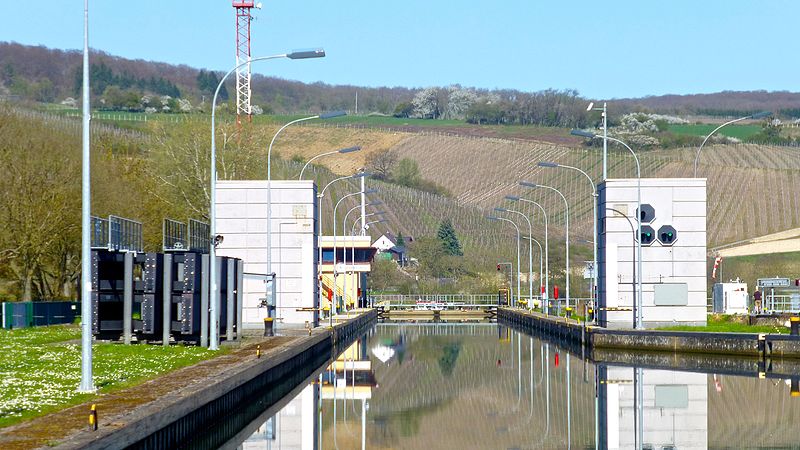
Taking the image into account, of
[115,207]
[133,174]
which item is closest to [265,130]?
[133,174]

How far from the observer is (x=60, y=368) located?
28844 millimetres

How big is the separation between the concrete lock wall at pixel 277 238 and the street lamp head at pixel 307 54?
2092 cm

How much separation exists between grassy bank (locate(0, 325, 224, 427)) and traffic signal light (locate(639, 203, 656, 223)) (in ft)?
80.2

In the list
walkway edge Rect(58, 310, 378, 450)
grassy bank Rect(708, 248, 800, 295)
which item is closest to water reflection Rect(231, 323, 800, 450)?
walkway edge Rect(58, 310, 378, 450)

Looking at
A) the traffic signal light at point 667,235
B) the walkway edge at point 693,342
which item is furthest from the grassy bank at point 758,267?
the walkway edge at point 693,342

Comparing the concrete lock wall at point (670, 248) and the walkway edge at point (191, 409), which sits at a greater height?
the concrete lock wall at point (670, 248)

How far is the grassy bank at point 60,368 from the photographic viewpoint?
70.5 ft

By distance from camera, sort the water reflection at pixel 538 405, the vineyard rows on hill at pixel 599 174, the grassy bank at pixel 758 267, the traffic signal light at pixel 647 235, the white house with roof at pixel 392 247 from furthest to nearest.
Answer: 1. the white house with roof at pixel 392 247
2. the vineyard rows on hill at pixel 599 174
3. the grassy bank at pixel 758 267
4. the traffic signal light at pixel 647 235
5. the water reflection at pixel 538 405

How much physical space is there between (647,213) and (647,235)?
1.05 meters

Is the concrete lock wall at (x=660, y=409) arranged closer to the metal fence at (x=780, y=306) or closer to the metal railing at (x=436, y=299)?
the metal fence at (x=780, y=306)

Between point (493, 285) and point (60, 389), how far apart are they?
101359mm

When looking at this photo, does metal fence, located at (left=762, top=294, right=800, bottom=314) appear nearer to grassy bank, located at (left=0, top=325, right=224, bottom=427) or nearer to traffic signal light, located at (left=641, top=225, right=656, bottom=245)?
traffic signal light, located at (left=641, top=225, right=656, bottom=245)

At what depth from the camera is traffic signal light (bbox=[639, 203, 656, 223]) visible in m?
54.9

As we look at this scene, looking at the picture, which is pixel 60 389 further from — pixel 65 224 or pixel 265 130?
pixel 265 130
